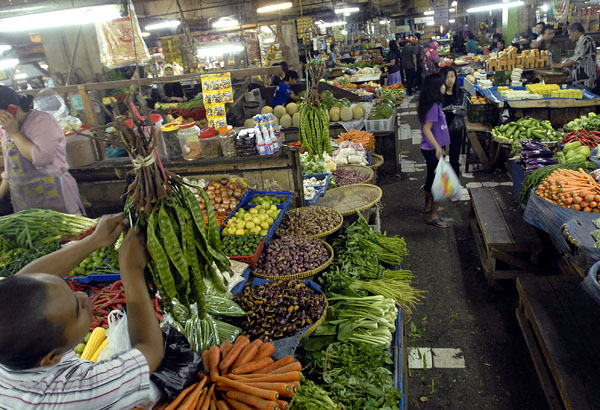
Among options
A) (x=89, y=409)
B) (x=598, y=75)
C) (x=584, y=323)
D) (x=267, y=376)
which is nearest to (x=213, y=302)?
(x=267, y=376)

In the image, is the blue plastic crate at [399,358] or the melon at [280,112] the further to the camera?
the melon at [280,112]

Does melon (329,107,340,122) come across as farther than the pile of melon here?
Yes

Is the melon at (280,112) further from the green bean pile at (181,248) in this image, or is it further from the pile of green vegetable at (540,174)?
the green bean pile at (181,248)

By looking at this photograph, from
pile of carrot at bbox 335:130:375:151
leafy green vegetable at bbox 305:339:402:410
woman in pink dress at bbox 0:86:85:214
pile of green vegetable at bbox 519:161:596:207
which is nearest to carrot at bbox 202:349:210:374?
leafy green vegetable at bbox 305:339:402:410

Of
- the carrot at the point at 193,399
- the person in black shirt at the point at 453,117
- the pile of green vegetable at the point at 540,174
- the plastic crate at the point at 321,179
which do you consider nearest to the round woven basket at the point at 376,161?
the person in black shirt at the point at 453,117

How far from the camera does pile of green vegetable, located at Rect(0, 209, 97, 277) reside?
3.57m

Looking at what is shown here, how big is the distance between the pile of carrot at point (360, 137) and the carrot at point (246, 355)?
5.03m

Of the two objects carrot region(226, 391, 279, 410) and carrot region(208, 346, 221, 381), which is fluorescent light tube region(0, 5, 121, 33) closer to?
carrot region(208, 346, 221, 381)

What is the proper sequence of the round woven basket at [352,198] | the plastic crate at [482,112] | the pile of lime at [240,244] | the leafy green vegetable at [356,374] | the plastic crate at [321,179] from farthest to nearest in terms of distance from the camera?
1. the plastic crate at [482,112]
2. the plastic crate at [321,179]
3. the round woven basket at [352,198]
4. the pile of lime at [240,244]
5. the leafy green vegetable at [356,374]

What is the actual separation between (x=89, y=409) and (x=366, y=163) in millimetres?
5356

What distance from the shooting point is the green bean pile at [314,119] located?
4.14 meters

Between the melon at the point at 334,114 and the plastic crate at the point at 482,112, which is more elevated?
the melon at the point at 334,114

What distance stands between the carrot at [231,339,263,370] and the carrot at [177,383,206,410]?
232 mm

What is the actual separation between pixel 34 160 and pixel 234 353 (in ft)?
10.3
